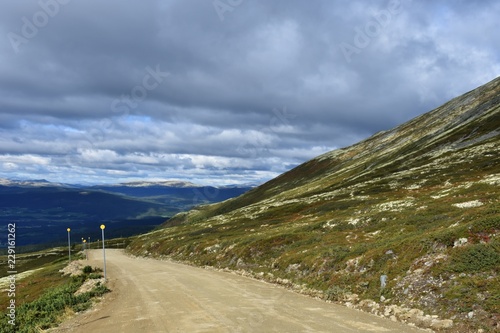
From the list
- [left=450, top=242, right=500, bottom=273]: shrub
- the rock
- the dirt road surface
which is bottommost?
the rock

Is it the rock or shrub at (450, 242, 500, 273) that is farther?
shrub at (450, 242, 500, 273)

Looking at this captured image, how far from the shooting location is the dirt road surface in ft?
59.0

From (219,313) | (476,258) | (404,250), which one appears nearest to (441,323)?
(476,258)

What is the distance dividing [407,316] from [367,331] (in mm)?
3444

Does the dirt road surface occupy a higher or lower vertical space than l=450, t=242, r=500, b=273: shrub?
lower

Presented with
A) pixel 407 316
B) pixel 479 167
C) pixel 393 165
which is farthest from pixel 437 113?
pixel 407 316

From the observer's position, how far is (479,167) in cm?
7875

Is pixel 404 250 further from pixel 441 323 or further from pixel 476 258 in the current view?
pixel 441 323

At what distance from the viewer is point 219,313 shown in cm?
2109

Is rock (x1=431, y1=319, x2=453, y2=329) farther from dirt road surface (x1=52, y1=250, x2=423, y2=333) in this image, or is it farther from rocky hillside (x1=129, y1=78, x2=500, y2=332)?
dirt road surface (x1=52, y1=250, x2=423, y2=333)

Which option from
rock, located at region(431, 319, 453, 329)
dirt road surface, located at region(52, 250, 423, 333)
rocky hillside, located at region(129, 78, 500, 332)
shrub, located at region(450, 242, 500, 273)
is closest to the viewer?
rock, located at region(431, 319, 453, 329)

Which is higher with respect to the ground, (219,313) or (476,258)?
(476,258)

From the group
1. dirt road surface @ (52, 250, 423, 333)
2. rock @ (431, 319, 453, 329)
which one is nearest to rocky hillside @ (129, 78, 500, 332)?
rock @ (431, 319, 453, 329)

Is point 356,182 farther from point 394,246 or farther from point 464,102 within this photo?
point 464,102
